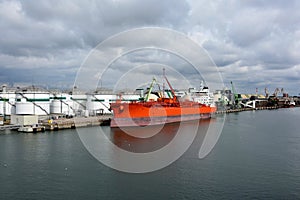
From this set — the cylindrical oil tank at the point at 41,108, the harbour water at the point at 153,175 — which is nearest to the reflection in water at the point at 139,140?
the harbour water at the point at 153,175

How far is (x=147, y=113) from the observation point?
1745 centimetres

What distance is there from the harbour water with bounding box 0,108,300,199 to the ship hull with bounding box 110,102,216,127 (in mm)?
5519

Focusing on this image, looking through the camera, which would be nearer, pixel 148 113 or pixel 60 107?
pixel 148 113

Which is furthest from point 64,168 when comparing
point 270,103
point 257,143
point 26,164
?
point 270,103

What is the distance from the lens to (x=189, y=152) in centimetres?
1028

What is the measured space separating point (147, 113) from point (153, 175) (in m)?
9.95

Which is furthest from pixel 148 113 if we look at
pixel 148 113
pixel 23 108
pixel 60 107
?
pixel 23 108

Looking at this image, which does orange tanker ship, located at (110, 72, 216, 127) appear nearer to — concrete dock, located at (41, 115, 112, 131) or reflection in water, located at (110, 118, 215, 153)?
reflection in water, located at (110, 118, 215, 153)

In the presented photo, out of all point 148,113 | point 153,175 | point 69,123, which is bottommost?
point 153,175

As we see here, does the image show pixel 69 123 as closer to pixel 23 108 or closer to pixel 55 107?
pixel 23 108

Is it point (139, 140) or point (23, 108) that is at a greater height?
point (23, 108)

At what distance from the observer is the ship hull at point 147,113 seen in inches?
655

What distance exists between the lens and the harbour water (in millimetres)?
6227

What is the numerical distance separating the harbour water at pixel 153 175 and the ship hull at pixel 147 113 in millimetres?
5519
